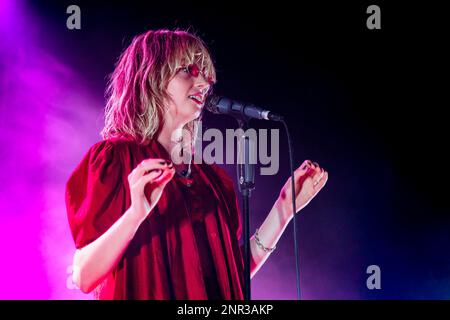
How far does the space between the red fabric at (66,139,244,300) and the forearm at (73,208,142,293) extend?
4 cm

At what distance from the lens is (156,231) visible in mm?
1657

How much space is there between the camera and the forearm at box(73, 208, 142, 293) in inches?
59.2

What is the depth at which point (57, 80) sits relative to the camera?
6.72 feet

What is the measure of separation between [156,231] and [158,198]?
0.59 feet

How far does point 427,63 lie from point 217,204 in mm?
1380

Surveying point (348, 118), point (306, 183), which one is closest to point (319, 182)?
point (306, 183)

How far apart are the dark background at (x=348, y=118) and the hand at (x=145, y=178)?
2.51 ft

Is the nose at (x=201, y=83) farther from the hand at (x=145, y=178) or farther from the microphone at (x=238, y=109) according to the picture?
the hand at (x=145, y=178)

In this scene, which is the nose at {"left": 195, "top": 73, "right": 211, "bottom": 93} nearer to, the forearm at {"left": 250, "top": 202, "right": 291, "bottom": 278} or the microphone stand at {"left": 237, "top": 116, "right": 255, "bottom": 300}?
the microphone stand at {"left": 237, "top": 116, "right": 255, "bottom": 300}

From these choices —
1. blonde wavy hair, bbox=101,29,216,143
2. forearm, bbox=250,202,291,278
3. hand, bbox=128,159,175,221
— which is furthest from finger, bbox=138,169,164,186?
forearm, bbox=250,202,291,278

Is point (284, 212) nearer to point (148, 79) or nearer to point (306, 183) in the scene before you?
point (306, 183)
